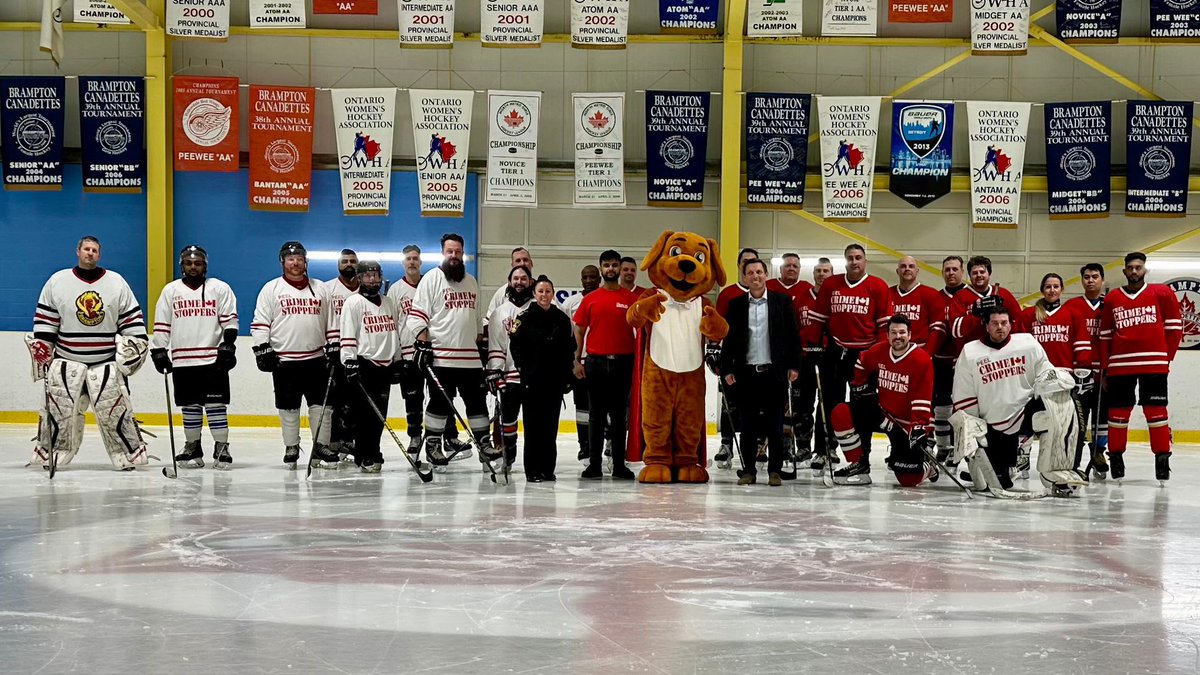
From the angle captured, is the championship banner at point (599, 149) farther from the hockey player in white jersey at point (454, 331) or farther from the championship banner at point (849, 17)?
the hockey player in white jersey at point (454, 331)

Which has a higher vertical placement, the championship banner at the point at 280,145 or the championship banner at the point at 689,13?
the championship banner at the point at 689,13

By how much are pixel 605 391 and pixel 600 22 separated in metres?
5.34

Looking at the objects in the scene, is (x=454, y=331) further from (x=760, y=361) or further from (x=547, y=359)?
(x=760, y=361)

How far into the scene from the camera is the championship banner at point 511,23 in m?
12.1

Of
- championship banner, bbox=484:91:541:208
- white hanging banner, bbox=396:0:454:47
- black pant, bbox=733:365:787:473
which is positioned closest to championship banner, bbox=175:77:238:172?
white hanging banner, bbox=396:0:454:47

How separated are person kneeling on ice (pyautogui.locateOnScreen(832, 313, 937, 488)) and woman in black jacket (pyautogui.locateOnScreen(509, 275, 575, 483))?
179cm

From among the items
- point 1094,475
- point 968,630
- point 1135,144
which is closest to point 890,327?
point 1094,475

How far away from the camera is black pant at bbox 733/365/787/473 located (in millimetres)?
7730

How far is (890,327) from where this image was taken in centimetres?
773

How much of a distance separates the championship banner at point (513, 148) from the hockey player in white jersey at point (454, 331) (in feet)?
16.0

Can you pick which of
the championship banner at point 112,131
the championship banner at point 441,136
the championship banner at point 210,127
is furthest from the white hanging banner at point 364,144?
the championship banner at point 112,131

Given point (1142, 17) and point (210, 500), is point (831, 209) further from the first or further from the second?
point (210, 500)

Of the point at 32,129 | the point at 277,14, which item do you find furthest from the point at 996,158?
the point at 32,129

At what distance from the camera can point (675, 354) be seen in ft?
25.3
